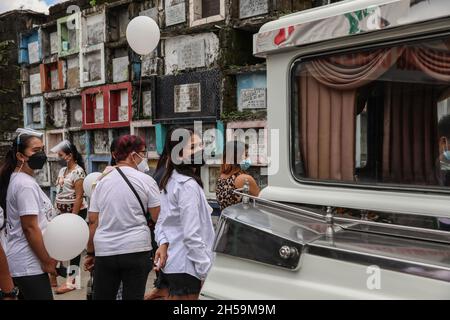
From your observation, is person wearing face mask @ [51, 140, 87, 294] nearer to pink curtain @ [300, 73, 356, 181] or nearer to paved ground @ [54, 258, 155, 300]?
paved ground @ [54, 258, 155, 300]

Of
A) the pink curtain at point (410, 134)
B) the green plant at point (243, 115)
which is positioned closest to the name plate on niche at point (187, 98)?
the green plant at point (243, 115)

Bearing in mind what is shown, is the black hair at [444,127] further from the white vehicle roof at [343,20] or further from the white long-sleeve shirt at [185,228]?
the white long-sleeve shirt at [185,228]

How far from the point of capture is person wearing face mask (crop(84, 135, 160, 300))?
109 inches

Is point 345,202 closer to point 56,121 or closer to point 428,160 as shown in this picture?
point 428,160

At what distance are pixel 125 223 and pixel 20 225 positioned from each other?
0.57 m

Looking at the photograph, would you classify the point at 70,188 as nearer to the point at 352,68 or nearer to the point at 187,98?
the point at 187,98

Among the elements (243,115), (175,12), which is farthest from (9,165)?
(175,12)

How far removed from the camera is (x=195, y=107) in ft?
19.4

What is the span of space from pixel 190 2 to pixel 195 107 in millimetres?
1308

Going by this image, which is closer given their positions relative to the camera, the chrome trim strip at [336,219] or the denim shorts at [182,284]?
the chrome trim strip at [336,219]

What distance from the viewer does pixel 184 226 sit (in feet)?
8.18

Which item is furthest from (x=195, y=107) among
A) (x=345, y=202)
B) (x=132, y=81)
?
(x=345, y=202)

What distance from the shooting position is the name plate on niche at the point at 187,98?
586 cm

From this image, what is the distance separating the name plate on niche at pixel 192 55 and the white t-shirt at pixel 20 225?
11.7 ft
